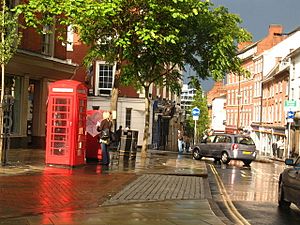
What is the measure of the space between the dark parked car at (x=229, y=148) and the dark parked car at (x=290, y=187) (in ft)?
50.5

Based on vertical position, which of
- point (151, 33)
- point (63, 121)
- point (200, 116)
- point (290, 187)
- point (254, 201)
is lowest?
point (254, 201)

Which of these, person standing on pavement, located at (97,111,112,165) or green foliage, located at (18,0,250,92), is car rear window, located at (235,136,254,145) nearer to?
green foliage, located at (18,0,250,92)

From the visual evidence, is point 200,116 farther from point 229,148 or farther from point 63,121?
point 63,121

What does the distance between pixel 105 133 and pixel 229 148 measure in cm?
1203

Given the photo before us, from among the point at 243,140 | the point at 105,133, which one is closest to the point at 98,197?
the point at 105,133

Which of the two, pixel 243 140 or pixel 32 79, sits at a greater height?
pixel 32 79

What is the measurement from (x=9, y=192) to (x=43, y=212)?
2126 millimetres

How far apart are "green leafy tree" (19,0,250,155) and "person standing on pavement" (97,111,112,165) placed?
2.72 meters

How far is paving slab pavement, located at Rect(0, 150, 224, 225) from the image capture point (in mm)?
8188

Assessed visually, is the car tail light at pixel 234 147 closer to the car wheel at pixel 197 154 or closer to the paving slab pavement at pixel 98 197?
the car wheel at pixel 197 154

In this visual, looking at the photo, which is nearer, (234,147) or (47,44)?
(47,44)

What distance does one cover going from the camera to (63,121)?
15.6 metres

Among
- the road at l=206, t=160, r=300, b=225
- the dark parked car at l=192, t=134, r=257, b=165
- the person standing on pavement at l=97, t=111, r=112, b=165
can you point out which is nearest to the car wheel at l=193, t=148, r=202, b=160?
the dark parked car at l=192, t=134, r=257, b=165

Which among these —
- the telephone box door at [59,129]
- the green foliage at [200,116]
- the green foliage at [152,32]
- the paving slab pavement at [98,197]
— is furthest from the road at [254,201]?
the green foliage at [200,116]
